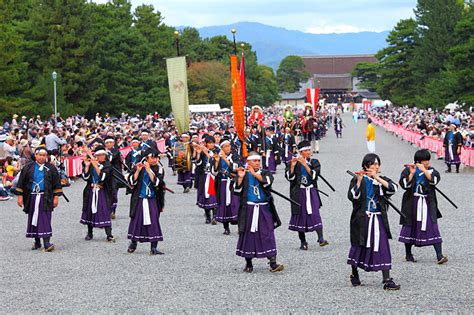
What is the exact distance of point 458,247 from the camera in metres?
12.5

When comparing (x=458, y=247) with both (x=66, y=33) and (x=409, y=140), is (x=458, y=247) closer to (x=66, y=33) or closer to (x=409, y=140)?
(x=409, y=140)

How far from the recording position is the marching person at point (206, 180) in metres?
15.8

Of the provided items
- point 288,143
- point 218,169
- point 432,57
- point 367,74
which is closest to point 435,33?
point 432,57

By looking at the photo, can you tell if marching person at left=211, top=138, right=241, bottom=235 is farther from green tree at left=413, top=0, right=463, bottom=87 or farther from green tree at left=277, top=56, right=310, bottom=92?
green tree at left=277, top=56, right=310, bottom=92

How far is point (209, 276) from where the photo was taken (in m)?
10.6

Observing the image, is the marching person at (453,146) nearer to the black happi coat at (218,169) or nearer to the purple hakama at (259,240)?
the black happi coat at (218,169)

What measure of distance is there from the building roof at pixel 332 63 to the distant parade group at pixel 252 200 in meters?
162

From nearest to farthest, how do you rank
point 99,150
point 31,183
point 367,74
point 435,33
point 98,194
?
point 31,183 < point 98,194 < point 99,150 < point 435,33 < point 367,74

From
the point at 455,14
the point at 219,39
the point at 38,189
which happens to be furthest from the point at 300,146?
the point at 219,39

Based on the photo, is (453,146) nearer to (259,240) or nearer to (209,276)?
(259,240)

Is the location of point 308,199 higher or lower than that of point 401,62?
lower

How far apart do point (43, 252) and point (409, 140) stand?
35900 mm

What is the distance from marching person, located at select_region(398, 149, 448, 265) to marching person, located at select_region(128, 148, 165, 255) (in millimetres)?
3559

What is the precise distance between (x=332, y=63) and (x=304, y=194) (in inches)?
6573
